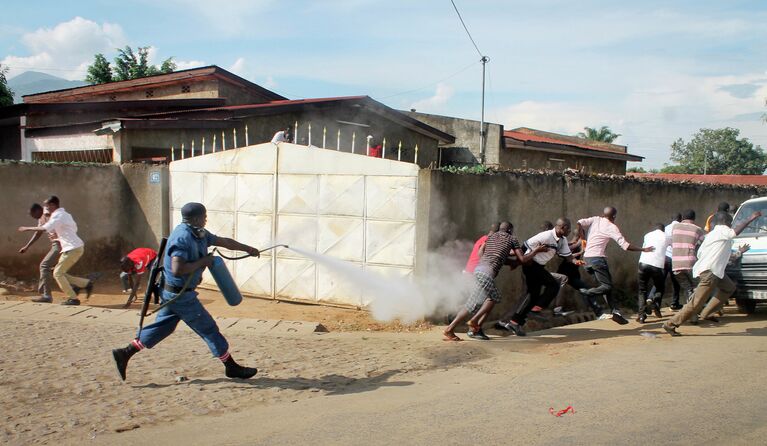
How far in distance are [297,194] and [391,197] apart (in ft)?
5.67

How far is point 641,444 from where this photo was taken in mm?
4258

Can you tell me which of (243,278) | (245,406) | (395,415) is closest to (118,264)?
(243,278)

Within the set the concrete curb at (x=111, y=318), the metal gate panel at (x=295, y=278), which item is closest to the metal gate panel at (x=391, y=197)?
the metal gate panel at (x=295, y=278)

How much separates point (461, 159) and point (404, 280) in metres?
14.3

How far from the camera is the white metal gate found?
895 centimetres

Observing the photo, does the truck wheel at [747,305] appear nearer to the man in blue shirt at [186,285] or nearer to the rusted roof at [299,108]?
the man in blue shirt at [186,285]

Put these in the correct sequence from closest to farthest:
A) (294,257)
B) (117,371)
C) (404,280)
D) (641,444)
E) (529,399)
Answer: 1. (641,444)
2. (529,399)
3. (117,371)
4. (404,280)
5. (294,257)

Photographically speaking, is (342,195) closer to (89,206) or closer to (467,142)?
(89,206)

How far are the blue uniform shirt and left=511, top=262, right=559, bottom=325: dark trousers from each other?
459 cm

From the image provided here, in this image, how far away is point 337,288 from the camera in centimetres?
961

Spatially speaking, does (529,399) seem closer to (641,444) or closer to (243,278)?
(641,444)

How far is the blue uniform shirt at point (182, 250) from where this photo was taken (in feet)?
18.0

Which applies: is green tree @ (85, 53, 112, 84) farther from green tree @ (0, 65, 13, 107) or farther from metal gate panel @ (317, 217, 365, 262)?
metal gate panel @ (317, 217, 365, 262)

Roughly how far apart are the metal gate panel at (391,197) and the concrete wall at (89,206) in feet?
15.1
